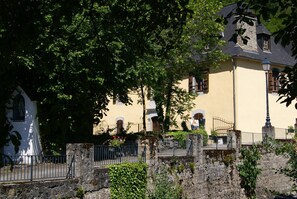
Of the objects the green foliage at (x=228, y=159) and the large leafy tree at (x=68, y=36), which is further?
the green foliage at (x=228, y=159)

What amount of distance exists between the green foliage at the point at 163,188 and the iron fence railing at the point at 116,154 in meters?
0.93

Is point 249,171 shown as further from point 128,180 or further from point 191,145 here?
point 128,180

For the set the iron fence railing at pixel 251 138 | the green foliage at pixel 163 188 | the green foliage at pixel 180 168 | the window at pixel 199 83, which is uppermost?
the window at pixel 199 83

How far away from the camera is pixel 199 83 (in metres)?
31.8

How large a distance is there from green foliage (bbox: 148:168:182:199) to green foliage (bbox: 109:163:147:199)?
0.49 metres

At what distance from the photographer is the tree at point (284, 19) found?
573 cm

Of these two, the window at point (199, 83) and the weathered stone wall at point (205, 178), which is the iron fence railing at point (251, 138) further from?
the window at point (199, 83)

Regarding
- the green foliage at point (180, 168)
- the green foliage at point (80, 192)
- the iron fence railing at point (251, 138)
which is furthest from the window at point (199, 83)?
the green foliage at point (80, 192)

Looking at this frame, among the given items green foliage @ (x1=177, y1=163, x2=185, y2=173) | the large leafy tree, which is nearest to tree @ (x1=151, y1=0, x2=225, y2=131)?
green foliage @ (x1=177, y1=163, x2=185, y2=173)

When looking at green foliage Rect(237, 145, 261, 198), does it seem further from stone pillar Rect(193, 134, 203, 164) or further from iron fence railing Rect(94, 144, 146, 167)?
iron fence railing Rect(94, 144, 146, 167)

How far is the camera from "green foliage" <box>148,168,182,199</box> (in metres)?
15.3

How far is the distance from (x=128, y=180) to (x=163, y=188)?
1.47 m

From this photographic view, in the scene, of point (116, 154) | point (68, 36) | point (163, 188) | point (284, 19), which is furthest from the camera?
point (163, 188)

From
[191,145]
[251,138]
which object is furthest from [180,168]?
[251,138]
